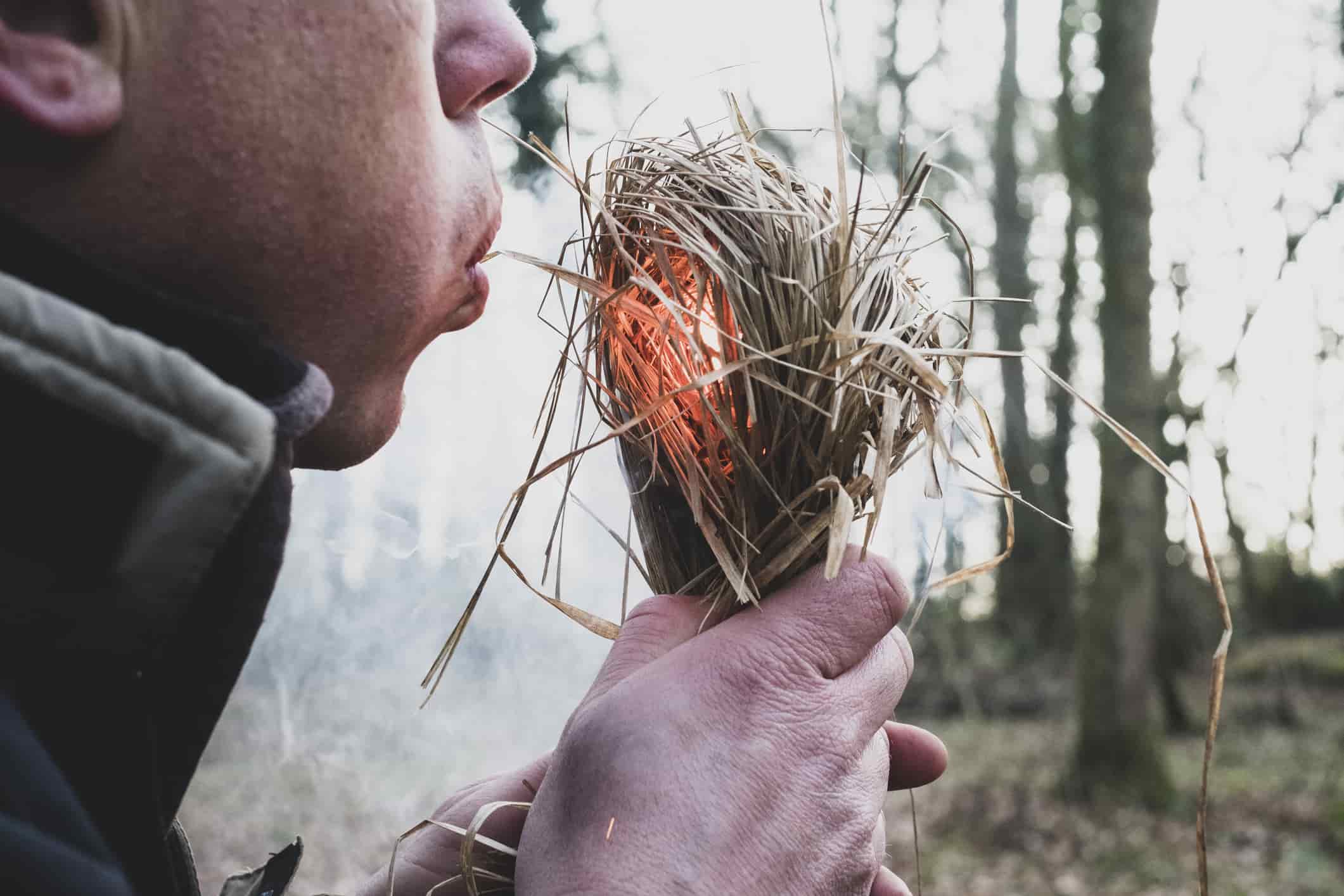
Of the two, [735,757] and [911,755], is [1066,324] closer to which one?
[911,755]

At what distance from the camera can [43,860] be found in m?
0.66

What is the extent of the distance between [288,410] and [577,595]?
5.94 feet

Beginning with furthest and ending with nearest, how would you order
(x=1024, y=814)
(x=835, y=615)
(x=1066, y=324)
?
(x=1066, y=324) → (x=1024, y=814) → (x=835, y=615)

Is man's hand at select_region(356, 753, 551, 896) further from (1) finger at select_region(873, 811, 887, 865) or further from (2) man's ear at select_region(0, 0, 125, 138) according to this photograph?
(2) man's ear at select_region(0, 0, 125, 138)

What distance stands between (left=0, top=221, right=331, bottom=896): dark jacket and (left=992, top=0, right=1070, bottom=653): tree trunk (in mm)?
14735

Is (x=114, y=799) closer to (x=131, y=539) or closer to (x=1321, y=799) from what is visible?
(x=131, y=539)

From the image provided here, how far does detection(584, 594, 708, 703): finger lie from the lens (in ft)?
3.76

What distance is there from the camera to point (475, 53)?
117 centimetres

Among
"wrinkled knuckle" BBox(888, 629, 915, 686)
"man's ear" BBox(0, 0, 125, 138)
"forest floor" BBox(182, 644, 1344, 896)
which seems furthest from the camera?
"forest floor" BBox(182, 644, 1344, 896)

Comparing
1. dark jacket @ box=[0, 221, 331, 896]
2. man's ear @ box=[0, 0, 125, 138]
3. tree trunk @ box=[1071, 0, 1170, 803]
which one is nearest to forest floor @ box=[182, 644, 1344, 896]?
tree trunk @ box=[1071, 0, 1170, 803]

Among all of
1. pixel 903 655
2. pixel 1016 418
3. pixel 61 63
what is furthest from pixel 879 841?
pixel 1016 418

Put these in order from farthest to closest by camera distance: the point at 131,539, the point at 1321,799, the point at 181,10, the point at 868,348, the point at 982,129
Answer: the point at 982,129 < the point at 1321,799 < the point at 868,348 < the point at 181,10 < the point at 131,539

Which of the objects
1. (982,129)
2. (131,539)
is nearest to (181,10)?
(131,539)

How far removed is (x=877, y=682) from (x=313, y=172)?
0.87m
